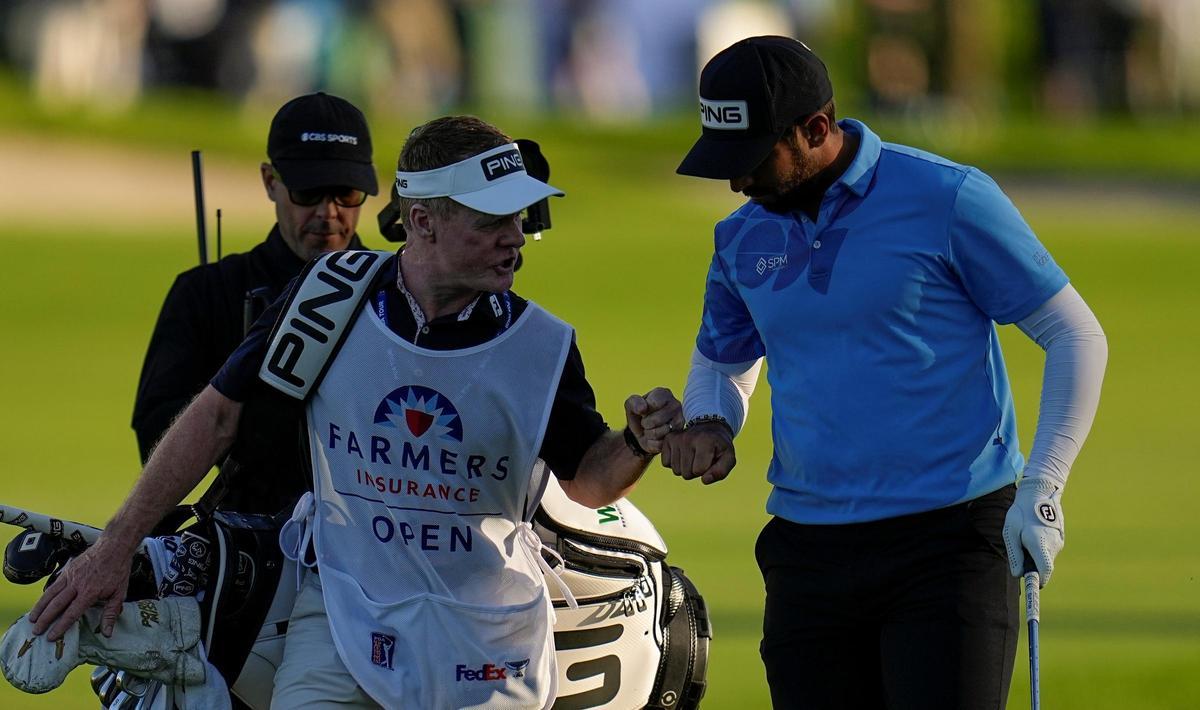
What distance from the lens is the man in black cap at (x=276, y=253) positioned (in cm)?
581

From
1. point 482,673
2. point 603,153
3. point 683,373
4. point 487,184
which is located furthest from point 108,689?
point 603,153

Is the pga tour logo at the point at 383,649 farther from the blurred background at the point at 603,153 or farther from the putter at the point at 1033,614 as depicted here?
the blurred background at the point at 603,153

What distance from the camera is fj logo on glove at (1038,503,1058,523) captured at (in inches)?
167

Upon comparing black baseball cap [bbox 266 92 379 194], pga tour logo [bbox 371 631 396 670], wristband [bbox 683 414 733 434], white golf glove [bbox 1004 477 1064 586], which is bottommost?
pga tour logo [bbox 371 631 396 670]

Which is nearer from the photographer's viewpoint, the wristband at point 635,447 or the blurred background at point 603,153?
the wristband at point 635,447

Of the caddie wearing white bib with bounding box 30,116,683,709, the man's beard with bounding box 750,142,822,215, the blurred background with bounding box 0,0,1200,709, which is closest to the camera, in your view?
the caddie wearing white bib with bounding box 30,116,683,709

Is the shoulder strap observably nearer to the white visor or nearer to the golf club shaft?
the white visor

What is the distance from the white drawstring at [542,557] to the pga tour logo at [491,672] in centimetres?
29

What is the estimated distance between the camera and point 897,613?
4.43 meters

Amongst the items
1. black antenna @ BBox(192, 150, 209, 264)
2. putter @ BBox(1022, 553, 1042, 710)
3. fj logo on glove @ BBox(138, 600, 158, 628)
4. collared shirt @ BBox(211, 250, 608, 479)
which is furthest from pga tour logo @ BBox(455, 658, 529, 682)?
black antenna @ BBox(192, 150, 209, 264)

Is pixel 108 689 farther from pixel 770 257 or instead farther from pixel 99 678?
pixel 770 257

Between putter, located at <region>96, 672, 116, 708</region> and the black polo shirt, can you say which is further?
the black polo shirt

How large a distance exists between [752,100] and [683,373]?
1362cm

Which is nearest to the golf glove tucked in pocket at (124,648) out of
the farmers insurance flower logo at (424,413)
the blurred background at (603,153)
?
the farmers insurance flower logo at (424,413)
